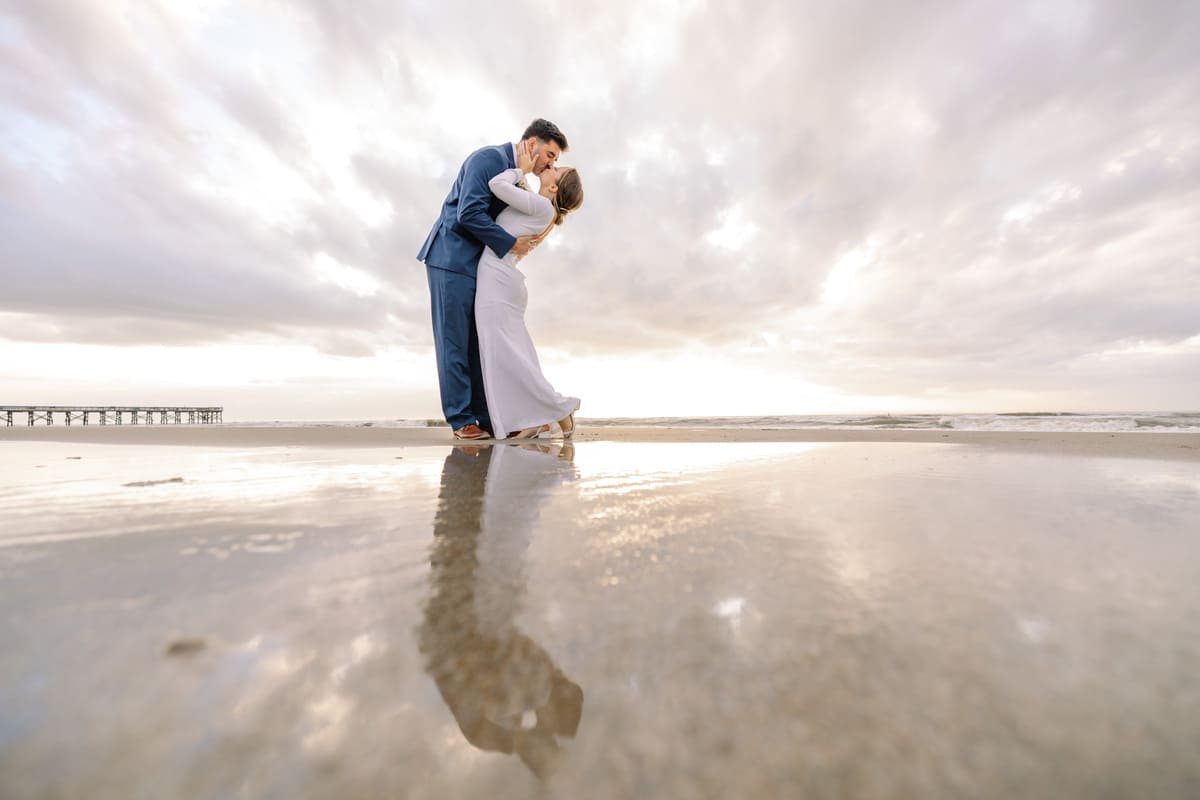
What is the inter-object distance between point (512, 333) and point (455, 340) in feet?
1.13

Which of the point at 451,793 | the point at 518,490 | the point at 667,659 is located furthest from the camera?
the point at 518,490

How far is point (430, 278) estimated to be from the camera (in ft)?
10.3

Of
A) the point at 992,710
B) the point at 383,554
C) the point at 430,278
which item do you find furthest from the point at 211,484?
the point at 430,278

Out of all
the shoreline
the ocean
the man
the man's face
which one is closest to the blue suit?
the man

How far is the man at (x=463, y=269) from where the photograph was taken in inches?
116

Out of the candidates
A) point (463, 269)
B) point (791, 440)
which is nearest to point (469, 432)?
point (463, 269)

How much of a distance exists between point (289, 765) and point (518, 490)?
31.7 inches

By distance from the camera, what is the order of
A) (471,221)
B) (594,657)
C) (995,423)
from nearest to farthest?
(594,657) < (471,221) < (995,423)

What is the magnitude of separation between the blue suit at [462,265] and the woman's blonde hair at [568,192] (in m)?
0.39

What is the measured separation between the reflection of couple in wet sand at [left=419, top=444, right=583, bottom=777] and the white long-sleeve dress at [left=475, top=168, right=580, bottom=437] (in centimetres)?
227

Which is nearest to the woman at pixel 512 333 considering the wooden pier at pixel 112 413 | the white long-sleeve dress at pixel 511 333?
the white long-sleeve dress at pixel 511 333

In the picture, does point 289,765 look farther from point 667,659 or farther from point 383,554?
point 383,554

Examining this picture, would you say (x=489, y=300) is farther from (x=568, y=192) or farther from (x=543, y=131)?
(x=543, y=131)

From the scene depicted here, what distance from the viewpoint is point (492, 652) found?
350 millimetres
